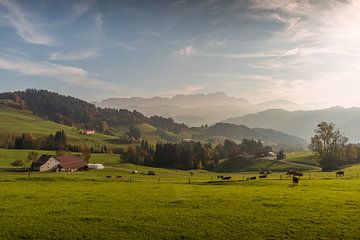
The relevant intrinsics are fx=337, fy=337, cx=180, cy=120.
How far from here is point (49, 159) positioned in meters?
120

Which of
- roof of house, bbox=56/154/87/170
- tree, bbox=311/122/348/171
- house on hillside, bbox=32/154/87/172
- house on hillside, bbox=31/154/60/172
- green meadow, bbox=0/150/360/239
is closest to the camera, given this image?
green meadow, bbox=0/150/360/239

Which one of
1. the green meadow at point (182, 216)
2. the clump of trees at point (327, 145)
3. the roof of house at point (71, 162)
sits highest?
the clump of trees at point (327, 145)

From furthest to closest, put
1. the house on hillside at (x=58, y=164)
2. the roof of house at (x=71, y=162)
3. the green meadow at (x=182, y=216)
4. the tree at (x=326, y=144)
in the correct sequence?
the tree at (x=326, y=144) → the roof of house at (x=71, y=162) → the house on hillside at (x=58, y=164) → the green meadow at (x=182, y=216)

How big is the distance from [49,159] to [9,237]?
101605 mm

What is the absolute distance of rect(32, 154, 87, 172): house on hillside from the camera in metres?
116

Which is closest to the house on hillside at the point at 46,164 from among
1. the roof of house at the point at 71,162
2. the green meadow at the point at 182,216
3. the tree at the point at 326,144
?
the roof of house at the point at 71,162

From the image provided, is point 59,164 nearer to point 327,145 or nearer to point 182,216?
point 327,145

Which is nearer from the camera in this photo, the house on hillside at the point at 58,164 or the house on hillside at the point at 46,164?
the house on hillside at the point at 46,164

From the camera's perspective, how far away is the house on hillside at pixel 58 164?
116438 millimetres

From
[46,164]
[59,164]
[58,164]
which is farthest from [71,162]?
[46,164]

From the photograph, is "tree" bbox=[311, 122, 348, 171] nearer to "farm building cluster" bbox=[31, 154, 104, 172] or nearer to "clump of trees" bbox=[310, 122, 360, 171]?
"clump of trees" bbox=[310, 122, 360, 171]

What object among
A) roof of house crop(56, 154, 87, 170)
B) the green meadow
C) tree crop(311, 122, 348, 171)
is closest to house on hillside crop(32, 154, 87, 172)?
roof of house crop(56, 154, 87, 170)

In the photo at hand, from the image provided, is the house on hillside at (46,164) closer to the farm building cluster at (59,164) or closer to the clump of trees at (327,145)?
the farm building cluster at (59,164)

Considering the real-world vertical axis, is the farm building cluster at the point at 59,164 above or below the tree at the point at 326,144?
below
